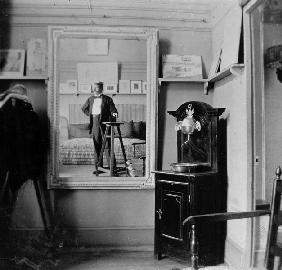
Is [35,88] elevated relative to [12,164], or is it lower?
elevated

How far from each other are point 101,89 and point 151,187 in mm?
1109

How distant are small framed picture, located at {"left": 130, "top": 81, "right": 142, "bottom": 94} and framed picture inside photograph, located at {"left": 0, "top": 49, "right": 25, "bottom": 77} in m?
1.09

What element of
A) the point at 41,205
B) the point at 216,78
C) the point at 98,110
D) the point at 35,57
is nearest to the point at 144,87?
the point at 98,110

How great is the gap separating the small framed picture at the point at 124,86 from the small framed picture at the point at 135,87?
0.04 m

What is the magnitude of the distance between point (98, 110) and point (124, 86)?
35 centimetres

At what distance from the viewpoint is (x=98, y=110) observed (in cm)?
350

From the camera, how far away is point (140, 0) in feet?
11.6

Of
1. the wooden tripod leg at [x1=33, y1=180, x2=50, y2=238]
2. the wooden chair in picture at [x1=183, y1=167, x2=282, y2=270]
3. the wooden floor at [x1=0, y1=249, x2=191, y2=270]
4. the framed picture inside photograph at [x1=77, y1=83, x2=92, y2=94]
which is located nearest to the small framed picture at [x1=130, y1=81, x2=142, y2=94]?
the framed picture inside photograph at [x1=77, y1=83, x2=92, y2=94]

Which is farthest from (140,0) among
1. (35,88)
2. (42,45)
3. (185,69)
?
(35,88)

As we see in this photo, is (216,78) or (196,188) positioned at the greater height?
(216,78)

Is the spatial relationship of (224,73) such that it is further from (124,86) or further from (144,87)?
(124,86)

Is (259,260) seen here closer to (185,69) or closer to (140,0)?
(185,69)

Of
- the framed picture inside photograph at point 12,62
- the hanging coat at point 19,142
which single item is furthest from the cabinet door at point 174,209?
the framed picture inside photograph at point 12,62

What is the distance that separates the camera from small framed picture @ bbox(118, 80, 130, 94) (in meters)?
3.50
